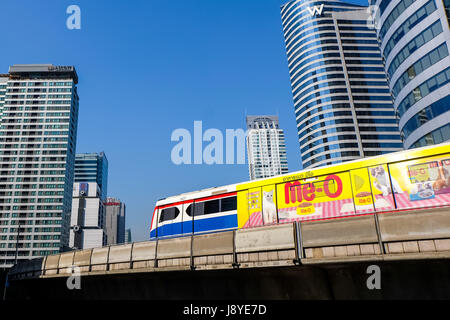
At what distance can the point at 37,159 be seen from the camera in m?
142

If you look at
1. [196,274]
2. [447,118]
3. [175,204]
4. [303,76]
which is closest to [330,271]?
[196,274]

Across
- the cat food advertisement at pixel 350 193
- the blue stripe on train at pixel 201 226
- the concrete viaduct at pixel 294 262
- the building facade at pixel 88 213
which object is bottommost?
the concrete viaduct at pixel 294 262

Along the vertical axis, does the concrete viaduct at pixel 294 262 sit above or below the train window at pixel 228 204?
below

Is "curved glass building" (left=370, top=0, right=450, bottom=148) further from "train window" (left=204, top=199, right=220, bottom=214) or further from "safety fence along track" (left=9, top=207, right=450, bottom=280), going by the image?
"safety fence along track" (left=9, top=207, right=450, bottom=280)

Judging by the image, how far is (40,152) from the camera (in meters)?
143

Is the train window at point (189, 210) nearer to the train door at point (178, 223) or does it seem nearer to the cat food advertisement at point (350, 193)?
the train door at point (178, 223)

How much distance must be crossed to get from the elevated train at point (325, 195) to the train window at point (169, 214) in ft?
0.22

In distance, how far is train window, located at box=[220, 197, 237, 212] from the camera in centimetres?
2119

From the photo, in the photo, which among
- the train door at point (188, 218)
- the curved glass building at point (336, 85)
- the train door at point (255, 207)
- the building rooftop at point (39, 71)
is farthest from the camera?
the building rooftop at point (39, 71)

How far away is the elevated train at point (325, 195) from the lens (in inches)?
624

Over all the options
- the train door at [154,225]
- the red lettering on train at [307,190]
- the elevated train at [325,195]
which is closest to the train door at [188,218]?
the elevated train at [325,195]

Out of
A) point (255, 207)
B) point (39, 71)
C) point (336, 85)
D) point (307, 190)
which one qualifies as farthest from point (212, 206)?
→ point (39, 71)

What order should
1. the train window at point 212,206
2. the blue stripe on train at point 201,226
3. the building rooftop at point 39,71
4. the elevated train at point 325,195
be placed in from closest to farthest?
the elevated train at point 325,195, the blue stripe on train at point 201,226, the train window at point 212,206, the building rooftop at point 39,71
